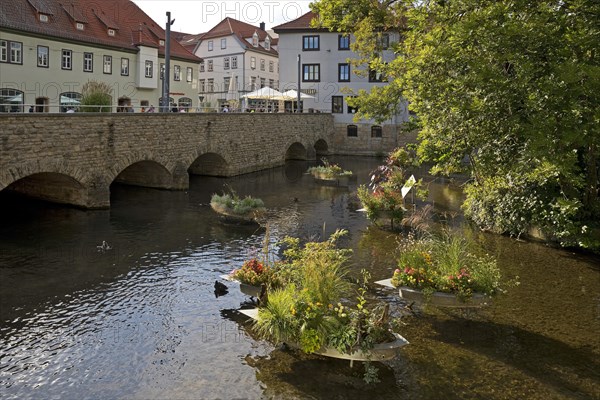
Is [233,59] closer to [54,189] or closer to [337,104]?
[337,104]

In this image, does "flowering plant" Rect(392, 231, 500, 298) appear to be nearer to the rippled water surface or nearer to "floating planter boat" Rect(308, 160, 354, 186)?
the rippled water surface

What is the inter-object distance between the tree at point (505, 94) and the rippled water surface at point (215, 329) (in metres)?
1.63

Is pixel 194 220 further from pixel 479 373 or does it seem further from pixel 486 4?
pixel 479 373

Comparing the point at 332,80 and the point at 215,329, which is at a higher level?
the point at 332,80

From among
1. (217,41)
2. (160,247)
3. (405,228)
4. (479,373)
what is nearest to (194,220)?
(160,247)

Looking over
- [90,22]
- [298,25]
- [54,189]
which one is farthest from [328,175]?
[298,25]

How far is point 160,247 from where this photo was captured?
1673cm

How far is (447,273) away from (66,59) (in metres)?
31.8

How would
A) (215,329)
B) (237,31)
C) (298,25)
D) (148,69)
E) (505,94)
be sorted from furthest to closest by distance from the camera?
(237,31) < (298,25) < (148,69) < (505,94) < (215,329)

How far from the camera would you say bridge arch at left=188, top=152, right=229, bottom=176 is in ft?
105

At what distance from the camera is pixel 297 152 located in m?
45.1

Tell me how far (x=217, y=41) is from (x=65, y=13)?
95.7ft

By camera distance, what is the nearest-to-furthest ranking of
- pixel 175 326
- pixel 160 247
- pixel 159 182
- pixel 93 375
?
pixel 93 375
pixel 175 326
pixel 160 247
pixel 159 182

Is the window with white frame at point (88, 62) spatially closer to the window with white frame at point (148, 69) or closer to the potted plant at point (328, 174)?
the window with white frame at point (148, 69)
